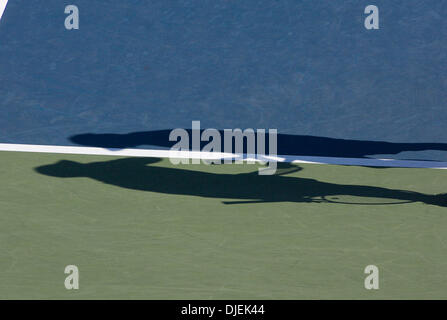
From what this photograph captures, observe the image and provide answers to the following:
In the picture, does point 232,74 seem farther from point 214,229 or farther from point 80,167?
point 214,229

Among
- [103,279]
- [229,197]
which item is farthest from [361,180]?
[103,279]

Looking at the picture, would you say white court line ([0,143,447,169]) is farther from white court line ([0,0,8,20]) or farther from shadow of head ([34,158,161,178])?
white court line ([0,0,8,20])

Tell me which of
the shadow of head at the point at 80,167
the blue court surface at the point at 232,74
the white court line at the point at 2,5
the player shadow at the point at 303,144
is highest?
the white court line at the point at 2,5

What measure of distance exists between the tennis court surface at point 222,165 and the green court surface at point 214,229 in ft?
0.11

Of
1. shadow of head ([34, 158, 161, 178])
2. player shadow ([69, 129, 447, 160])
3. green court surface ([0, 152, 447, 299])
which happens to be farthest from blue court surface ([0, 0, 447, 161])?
green court surface ([0, 152, 447, 299])

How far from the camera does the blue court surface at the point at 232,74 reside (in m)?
15.9

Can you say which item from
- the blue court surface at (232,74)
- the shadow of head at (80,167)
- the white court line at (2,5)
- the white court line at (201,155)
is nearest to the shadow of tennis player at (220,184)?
the shadow of head at (80,167)

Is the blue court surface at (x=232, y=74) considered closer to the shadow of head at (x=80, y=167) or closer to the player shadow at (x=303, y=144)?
the player shadow at (x=303, y=144)

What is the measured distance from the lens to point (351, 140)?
15.7 meters

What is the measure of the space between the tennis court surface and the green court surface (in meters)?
0.03

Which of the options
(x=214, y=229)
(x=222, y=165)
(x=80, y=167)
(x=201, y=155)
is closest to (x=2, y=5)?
(x=80, y=167)
